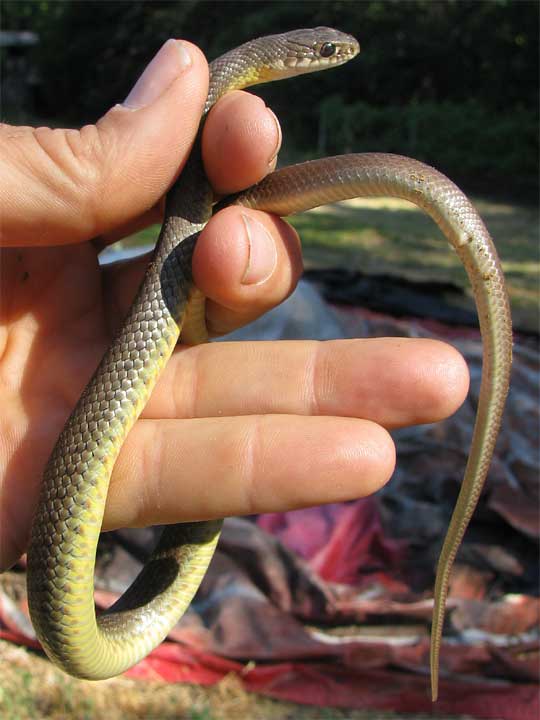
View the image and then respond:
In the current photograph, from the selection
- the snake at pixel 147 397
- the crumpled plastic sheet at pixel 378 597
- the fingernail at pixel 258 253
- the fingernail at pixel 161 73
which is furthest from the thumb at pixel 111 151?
the crumpled plastic sheet at pixel 378 597

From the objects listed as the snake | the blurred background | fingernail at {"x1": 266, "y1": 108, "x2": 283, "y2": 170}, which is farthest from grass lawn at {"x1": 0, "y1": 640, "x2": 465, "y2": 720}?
fingernail at {"x1": 266, "y1": 108, "x2": 283, "y2": 170}

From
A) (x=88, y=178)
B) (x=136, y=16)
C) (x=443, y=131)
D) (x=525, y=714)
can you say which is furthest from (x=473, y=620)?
(x=136, y=16)

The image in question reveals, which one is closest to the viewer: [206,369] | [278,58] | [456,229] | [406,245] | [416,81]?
[456,229]

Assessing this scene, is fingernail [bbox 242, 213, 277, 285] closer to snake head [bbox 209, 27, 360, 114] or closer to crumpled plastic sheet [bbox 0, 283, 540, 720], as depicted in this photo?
snake head [bbox 209, 27, 360, 114]

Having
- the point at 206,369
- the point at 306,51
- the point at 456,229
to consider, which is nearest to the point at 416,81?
the point at 306,51

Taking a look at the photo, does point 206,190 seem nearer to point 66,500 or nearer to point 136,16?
point 66,500

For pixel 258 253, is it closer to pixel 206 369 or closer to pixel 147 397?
pixel 206 369

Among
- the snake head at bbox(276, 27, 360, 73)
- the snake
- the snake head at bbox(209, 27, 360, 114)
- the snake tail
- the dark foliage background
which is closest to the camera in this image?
the snake
